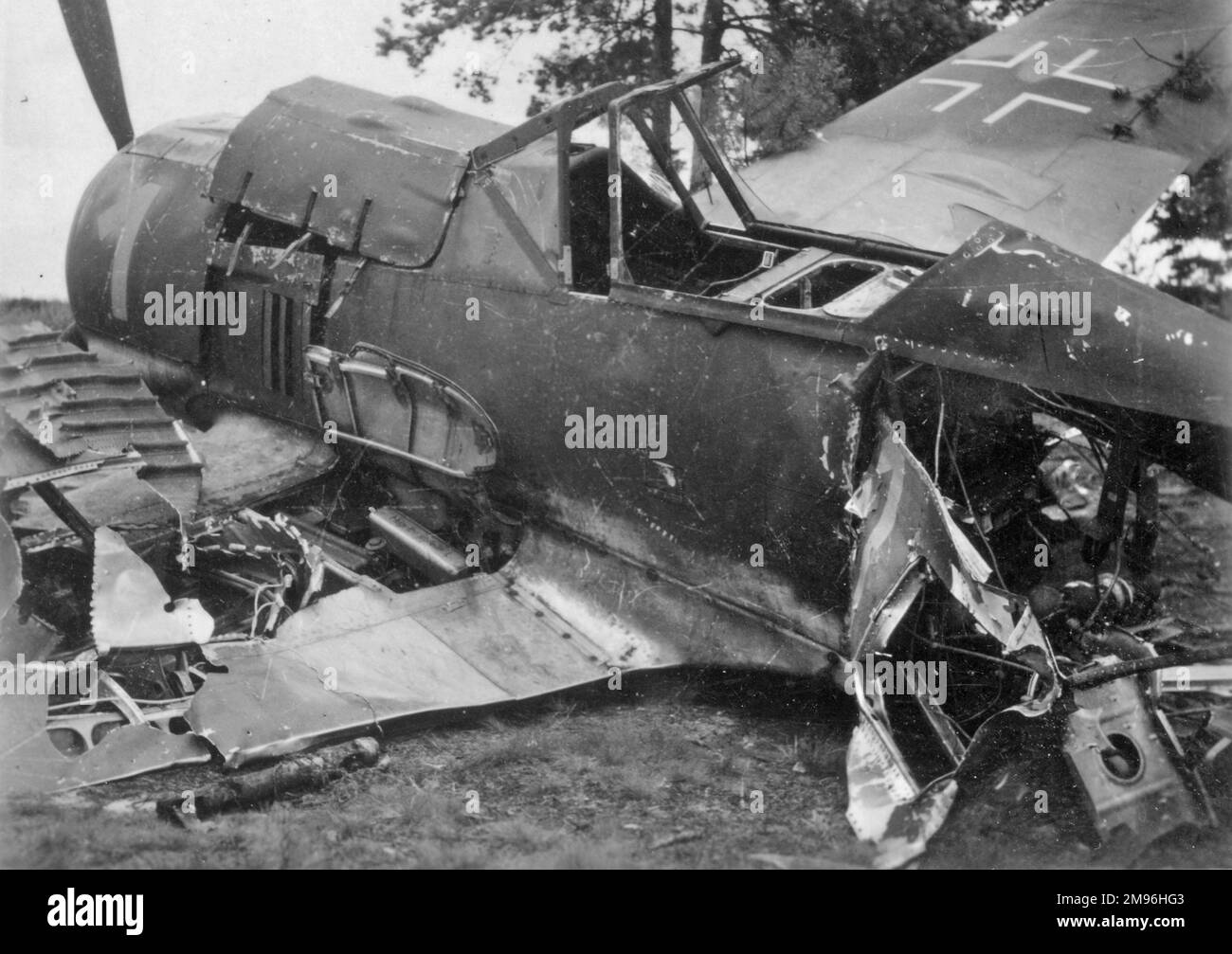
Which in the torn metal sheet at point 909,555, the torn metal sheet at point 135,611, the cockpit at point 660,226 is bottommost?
the torn metal sheet at point 135,611

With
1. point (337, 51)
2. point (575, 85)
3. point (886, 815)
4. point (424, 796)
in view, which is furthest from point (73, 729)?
point (575, 85)

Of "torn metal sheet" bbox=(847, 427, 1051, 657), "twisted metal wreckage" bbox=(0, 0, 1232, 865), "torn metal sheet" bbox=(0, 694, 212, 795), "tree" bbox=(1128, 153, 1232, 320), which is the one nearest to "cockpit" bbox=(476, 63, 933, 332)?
"twisted metal wreckage" bbox=(0, 0, 1232, 865)

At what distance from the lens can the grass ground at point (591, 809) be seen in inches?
128

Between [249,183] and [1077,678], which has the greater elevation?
[249,183]

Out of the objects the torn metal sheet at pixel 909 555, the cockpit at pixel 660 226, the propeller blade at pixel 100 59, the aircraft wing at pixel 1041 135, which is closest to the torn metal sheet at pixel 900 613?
the torn metal sheet at pixel 909 555

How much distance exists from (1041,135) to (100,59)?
607 centimetres

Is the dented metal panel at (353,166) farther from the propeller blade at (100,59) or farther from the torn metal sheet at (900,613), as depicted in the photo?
the torn metal sheet at (900,613)

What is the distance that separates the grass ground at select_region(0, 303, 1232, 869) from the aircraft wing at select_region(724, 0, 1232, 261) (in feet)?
11.1

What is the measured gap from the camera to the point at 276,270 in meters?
5.43

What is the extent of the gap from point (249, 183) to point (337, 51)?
38.5 inches

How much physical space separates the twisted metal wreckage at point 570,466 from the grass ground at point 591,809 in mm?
120

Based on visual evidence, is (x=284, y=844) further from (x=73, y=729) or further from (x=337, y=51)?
(x=337, y=51)

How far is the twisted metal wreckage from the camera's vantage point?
352 centimetres

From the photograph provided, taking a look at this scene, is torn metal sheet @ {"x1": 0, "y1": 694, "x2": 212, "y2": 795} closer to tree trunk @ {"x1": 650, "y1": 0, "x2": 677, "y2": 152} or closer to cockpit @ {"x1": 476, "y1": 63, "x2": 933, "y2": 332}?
cockpit @ {"x1": 476, "y1": 63, "x2": 933, "y2": 332}
